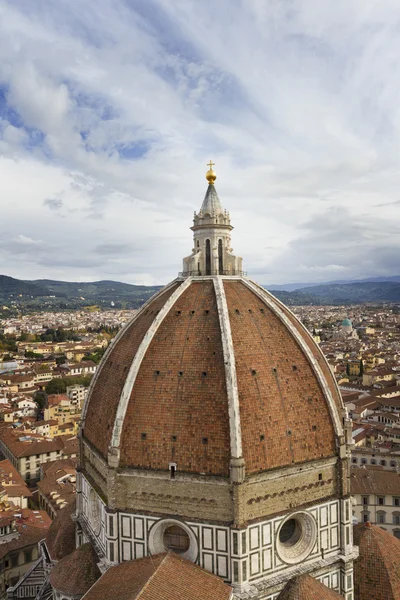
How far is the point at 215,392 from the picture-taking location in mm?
14711

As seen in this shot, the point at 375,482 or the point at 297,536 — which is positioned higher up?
the point at 297,536

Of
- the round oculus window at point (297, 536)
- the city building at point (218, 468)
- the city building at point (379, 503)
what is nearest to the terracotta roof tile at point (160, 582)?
the city building at point (218, 468)

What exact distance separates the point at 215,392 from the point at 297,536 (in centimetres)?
543

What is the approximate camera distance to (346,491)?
52.5 feet

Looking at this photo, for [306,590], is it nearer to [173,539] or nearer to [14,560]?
[173,539]

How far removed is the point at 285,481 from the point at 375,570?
17.4 feet

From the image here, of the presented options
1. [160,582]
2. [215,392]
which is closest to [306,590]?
[160,582]

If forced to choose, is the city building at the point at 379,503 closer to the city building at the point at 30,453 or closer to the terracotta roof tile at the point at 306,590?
the terracotta roof tile at the point at 306,590

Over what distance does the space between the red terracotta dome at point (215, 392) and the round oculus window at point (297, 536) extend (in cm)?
199

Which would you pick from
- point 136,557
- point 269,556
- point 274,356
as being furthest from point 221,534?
point 274,356

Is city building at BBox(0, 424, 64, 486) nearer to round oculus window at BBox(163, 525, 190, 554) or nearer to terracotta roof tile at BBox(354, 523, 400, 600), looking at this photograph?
round oculus window at BBox(163, 525, 190, 554)

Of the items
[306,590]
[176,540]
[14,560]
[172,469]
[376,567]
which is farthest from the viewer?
[14,560]

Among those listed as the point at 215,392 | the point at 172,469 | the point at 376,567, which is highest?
the point at 215,392

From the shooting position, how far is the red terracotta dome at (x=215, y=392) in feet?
47.5
